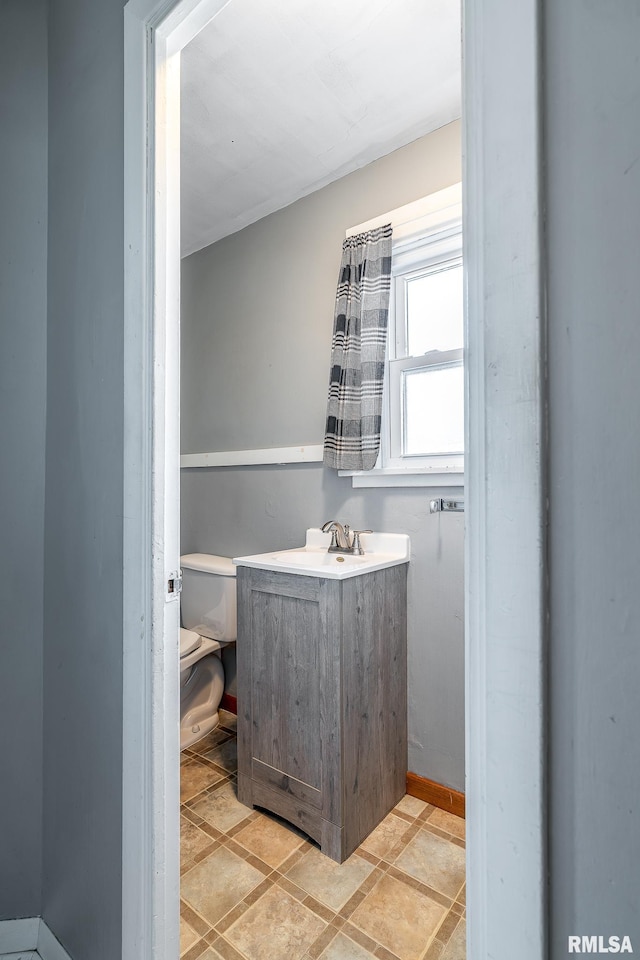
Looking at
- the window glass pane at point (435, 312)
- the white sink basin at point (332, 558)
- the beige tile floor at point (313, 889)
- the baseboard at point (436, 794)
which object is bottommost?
the beige tile floor at point (313, 889)

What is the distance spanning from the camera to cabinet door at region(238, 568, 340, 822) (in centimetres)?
156

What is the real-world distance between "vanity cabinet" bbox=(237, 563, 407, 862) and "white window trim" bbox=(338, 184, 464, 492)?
0.36 m

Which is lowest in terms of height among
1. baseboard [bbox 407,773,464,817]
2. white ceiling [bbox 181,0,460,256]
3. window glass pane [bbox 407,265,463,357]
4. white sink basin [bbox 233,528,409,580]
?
baseboard [bbox 407,773,464,817]

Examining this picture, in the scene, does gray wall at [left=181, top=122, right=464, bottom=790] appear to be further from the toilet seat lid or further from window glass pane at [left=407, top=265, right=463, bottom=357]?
the toilet seat lid

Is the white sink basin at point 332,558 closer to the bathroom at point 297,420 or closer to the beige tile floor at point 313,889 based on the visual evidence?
the bathroom at point 297,420

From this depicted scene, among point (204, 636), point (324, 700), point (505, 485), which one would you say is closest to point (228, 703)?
point (204, 636)

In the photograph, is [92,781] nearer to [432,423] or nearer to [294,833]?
[294,833]

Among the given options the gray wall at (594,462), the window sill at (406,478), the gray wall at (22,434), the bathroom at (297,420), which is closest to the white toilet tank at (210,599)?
the bathroom at (297,420)

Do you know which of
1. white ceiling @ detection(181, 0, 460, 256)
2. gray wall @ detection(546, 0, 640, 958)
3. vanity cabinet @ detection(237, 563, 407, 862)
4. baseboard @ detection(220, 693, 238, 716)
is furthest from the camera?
baseboard @ detection(220, 693, 238, 716)

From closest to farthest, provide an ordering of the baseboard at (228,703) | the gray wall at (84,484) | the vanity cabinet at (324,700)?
the gray wall at (84,484) < the vanity cabinet at (324,700) < the baseboard at (228,703)

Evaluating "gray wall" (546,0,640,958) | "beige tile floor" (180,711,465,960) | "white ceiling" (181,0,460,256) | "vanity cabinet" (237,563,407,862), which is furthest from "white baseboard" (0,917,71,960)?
"white ceiling" (181,0,460,256)

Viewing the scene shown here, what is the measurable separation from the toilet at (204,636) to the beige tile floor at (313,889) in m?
0.51

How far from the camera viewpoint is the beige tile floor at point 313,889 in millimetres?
1245

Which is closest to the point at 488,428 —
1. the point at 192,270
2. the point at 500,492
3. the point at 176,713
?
the point at 500,492
